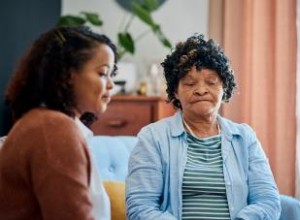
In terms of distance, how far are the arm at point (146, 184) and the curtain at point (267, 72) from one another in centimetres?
102

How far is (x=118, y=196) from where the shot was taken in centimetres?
211

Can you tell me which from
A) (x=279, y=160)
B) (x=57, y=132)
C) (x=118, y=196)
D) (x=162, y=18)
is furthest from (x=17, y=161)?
(x=162, y=18)

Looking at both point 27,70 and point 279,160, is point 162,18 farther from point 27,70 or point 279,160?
point 27,70

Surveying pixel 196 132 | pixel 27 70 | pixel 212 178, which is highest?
pixel 27 70

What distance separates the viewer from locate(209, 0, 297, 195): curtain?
258 centimetres

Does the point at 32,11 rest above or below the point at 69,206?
above

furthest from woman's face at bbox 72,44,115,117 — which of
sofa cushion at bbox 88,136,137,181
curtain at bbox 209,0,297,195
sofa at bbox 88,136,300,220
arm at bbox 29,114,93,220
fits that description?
curtain at bbox 209,0,297,195

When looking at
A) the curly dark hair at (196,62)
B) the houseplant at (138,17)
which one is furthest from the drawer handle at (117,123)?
the curly dark hair at (196,62)

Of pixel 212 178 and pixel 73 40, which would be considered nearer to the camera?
pixel 73 40

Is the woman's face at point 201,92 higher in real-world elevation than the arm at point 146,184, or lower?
higher

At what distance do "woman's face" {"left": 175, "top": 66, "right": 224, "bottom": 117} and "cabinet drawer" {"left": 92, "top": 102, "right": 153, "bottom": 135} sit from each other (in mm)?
994

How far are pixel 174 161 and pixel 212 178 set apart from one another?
6.1 inches

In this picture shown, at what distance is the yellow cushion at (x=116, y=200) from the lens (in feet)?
6.83

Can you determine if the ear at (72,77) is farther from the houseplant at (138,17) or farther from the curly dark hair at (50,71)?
the houseplant at (138,17)
